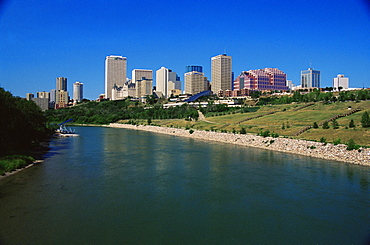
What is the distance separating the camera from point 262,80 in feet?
507

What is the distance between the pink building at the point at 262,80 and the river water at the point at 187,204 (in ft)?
430

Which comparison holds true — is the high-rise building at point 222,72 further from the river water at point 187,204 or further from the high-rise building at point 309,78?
the river water at point 187,204

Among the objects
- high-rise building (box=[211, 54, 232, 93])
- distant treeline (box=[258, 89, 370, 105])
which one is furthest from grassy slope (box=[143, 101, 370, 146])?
high-rise building (box=[211, 54, 232, 93])

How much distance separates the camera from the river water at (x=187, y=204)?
12.4 m

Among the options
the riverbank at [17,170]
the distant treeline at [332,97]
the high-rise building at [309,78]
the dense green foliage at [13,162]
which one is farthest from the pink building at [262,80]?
the dense green foliage at [13,162]

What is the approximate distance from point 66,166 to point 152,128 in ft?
160

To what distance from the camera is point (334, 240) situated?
39.5 ft

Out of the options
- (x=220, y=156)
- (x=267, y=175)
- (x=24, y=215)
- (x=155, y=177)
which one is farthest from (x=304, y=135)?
(x=24, y=215)


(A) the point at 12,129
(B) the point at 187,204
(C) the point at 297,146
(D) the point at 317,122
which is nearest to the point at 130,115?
(D) the point at 317,122

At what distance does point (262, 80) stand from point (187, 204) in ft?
480

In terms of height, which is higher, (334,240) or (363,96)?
(363,96)

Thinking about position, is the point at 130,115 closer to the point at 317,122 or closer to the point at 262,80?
the point at 317,122

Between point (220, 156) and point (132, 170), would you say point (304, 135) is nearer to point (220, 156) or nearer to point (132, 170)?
point (220, 156)

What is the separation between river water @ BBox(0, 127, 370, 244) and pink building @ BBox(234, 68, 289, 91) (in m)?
131
